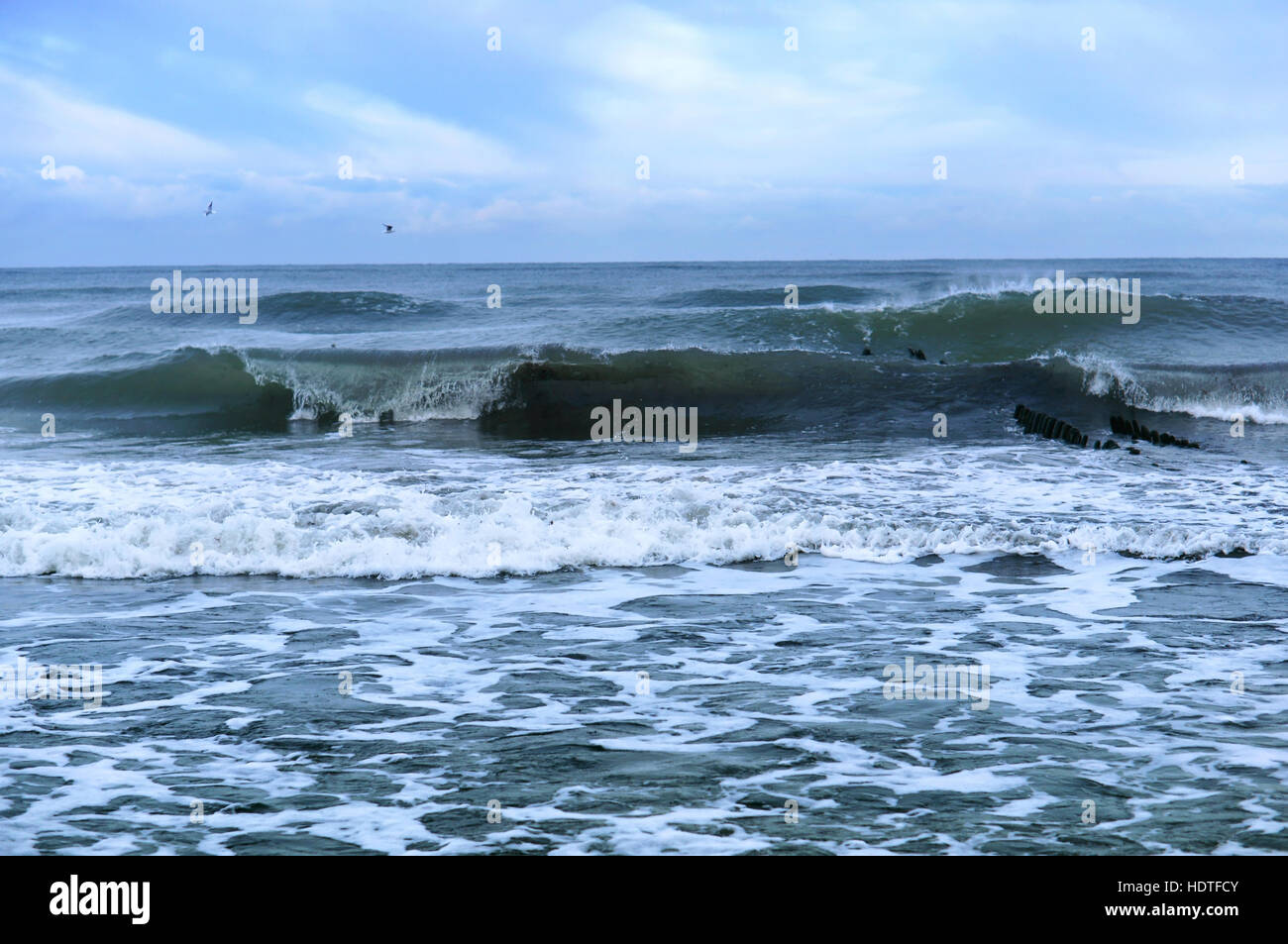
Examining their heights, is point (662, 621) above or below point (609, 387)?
below

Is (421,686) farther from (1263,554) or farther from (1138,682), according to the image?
(1263,554)

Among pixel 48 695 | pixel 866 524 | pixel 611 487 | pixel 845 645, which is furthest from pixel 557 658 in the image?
pixel 611 487

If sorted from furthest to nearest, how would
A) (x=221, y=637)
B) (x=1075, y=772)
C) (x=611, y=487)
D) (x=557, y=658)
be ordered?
(x=611, y=487), (x=221, y=637), (x=557, y=658), (x=1075, y=772)

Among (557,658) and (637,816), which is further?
(557,658)

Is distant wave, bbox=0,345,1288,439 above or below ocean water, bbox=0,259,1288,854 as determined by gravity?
above

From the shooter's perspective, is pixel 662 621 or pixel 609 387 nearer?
pixel 662 621

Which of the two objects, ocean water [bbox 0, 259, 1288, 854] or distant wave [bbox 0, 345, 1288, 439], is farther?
distant wave [bbox 0, 345, 1288, 439]

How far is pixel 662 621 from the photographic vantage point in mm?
7172

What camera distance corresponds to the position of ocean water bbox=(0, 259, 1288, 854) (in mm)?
4223

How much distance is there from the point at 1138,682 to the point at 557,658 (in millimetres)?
3254

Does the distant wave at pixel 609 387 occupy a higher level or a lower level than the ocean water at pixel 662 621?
higher

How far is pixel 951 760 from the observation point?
4.68m

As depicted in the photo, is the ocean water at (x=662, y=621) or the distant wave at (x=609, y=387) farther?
the distant wave at (x=609, y=387)

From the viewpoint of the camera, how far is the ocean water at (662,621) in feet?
13.9
